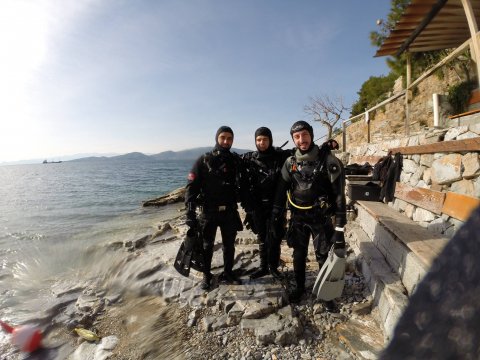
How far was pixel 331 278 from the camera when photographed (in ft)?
11.9

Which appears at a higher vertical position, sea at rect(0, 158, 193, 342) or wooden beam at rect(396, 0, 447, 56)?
wooden beam at rect(396, 0, 447, 56)

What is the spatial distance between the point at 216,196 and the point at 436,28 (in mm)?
6660

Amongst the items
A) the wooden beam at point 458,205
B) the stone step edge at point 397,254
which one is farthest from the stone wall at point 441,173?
the stone step edge at point 397,254

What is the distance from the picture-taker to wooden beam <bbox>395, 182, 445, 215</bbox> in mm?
4184

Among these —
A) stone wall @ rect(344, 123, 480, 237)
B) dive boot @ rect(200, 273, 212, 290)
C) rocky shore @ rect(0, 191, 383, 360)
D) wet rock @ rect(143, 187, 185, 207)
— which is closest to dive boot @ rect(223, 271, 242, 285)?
rocky shore @ rect(0, 191, 383, 360)

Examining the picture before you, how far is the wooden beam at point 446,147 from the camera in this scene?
3.46m

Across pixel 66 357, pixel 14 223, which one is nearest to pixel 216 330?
pixel 66 357

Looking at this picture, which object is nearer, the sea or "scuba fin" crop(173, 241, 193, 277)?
"scuba fin" crop(173, 241, 193, 277)

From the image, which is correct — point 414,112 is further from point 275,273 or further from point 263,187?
point 275,273

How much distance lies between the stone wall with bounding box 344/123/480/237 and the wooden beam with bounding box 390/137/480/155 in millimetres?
97

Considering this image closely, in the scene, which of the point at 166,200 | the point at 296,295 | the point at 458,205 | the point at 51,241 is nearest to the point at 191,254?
the point at 296,295

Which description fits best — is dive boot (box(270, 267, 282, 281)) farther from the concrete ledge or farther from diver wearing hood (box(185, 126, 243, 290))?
the concrete ledge

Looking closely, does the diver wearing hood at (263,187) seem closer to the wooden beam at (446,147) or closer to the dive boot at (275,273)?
the dive boot at (275,273)

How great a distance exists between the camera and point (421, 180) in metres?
4.87
